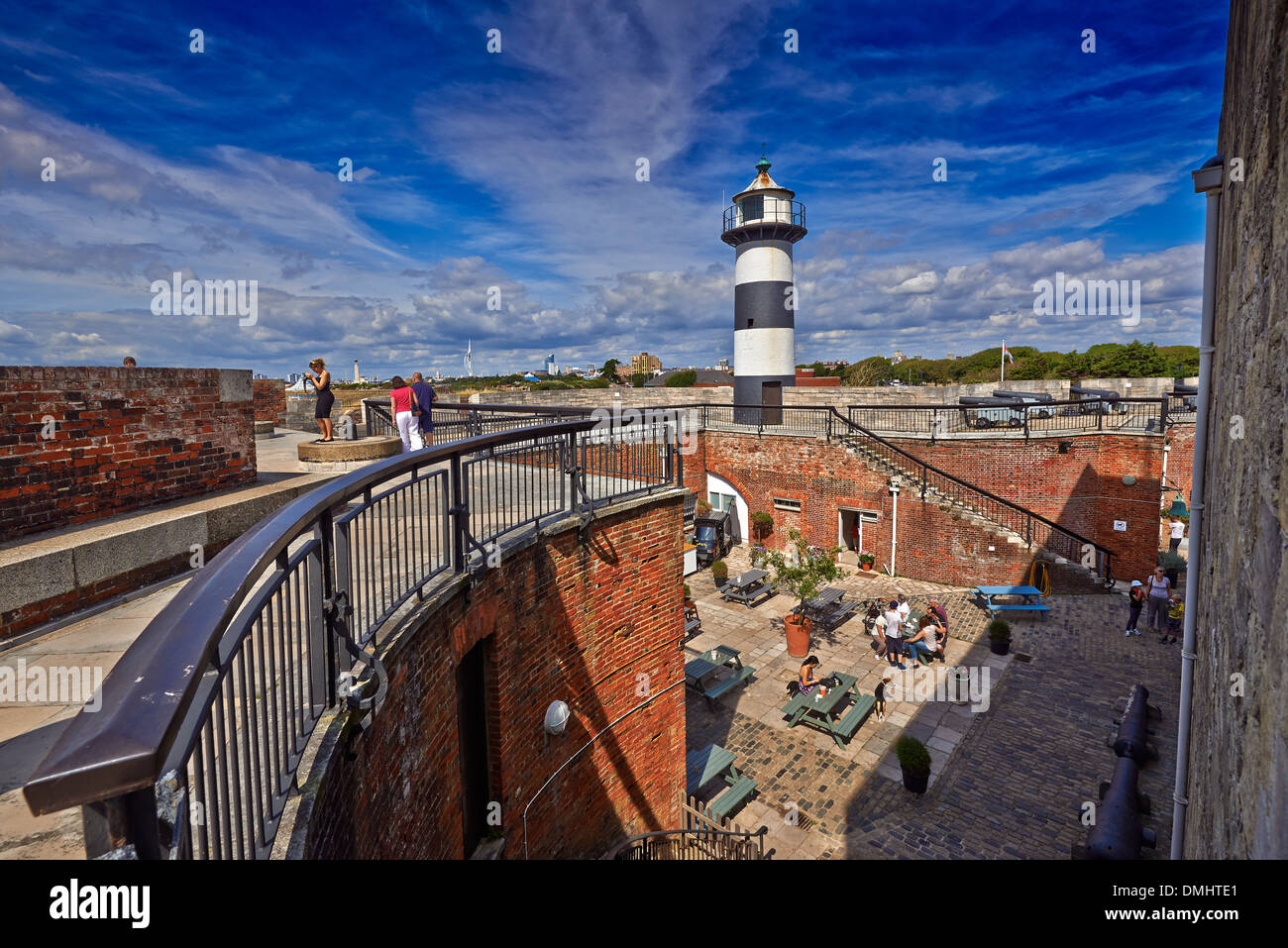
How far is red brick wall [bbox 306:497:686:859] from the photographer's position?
3.34 meters

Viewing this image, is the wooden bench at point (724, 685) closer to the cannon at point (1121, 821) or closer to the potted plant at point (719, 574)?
the cannon at point (1121, 821)

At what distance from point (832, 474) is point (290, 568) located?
20022 mm

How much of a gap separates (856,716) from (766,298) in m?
18.7

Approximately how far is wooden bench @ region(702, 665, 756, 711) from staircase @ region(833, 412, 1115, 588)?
9722 millimetres

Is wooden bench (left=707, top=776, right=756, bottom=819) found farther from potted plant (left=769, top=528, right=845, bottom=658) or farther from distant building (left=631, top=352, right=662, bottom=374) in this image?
distant building (left=631, top=352, right=662, bottom=374)

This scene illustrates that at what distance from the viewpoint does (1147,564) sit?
59.3ft

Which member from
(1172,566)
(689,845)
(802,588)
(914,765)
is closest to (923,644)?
(802,588)

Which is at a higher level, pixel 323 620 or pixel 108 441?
pixel 108 441

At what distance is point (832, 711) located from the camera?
1148 cm

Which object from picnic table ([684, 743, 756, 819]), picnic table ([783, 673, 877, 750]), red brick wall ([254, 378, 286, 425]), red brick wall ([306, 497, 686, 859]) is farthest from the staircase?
red brick wall ([254, 378, 286, 425])

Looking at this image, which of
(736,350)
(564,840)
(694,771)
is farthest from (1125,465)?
(564,840)

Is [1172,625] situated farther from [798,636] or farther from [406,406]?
[406,406]

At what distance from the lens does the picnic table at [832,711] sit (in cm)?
1077
